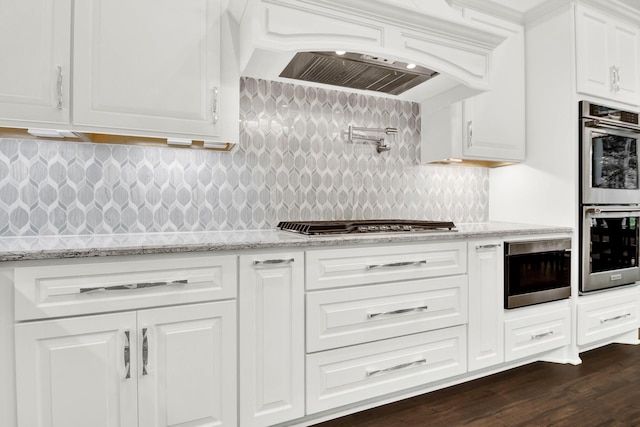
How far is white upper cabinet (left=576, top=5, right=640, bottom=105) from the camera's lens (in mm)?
2584

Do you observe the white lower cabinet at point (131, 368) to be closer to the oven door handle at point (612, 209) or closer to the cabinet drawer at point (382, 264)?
the cabinet drawer at point (382, 264)

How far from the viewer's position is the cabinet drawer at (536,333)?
7.59 feet

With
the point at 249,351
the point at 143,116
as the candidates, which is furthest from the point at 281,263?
the point at 143,116

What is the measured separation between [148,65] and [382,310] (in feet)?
5.29

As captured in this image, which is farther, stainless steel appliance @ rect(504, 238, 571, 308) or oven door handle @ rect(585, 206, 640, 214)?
oven door handle @ rect(585, 206, 640, 214)

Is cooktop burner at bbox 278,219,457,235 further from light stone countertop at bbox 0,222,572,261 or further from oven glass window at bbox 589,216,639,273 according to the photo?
oven glass window at bbox 589,216,639,273

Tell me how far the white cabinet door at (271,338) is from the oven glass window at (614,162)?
7.51 ft

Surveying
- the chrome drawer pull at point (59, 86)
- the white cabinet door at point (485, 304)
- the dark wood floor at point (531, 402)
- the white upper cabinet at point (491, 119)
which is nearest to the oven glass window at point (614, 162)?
the white upper cabinet at point (491, 119)

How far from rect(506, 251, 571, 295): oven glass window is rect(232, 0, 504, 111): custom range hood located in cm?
111

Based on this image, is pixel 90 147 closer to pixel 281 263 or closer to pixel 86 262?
pixel 86 262

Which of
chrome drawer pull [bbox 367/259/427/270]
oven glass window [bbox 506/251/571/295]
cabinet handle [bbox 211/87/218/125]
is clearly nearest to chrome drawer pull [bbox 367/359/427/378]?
chrome drawer pull [bbox 367/259/427/270]

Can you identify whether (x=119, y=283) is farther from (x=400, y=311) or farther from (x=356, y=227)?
(x=400, y=311)

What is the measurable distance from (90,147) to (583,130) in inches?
121

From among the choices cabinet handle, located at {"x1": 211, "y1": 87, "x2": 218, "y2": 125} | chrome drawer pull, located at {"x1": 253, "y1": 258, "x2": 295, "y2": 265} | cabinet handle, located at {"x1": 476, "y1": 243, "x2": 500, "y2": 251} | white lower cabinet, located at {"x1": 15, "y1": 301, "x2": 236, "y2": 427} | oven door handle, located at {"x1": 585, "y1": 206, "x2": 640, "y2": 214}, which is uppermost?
cabinet handle, located at {"x1": 211, "y1": 87, "x2": 218, "y2": 125}
